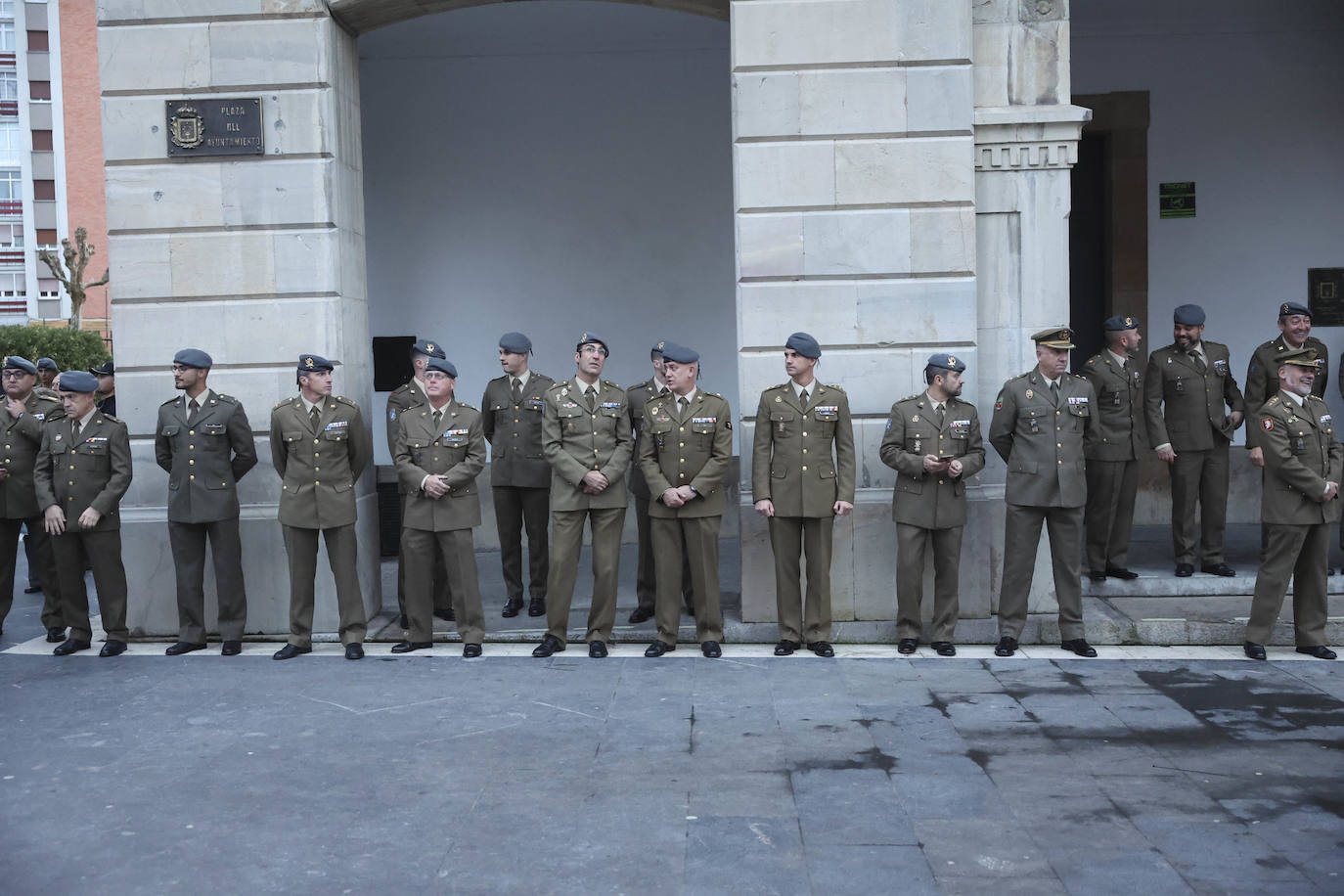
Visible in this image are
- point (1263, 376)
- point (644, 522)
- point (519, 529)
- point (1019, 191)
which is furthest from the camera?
point (1263, 376)

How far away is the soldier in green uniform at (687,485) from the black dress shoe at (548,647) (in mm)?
588

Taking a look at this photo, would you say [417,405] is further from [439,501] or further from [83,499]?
[83,499]

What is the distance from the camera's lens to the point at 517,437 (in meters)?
9.30

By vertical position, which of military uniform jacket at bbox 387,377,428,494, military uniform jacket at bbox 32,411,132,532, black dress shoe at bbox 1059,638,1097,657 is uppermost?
military uniform jacket at bbox 387,377,428,494

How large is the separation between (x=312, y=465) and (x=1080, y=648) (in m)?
5.00

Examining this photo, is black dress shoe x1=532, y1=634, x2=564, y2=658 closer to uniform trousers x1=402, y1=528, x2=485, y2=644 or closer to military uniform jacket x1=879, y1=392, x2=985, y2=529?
uniform trousers x1=402, y1=528, x2=485, y2=644

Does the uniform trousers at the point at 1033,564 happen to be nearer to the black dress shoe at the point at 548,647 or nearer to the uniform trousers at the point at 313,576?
the black dress shoe at the point at 548,647

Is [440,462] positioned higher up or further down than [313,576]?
higher up

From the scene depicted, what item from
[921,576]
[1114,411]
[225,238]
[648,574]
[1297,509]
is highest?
[225,238]

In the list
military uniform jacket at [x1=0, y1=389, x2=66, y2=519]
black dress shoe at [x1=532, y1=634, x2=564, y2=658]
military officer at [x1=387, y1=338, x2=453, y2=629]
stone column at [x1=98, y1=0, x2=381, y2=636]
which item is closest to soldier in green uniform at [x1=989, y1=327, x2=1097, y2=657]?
black dress shoe at [x1=532, y1=634, x2=564, y2=658]

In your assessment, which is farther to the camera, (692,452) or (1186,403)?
(1186,403)

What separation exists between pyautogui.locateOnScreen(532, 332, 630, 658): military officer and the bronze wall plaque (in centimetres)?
270

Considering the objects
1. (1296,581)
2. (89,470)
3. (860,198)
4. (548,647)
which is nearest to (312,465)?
(89,470)

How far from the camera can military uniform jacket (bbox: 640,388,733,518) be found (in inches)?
322
